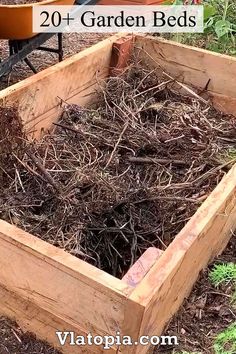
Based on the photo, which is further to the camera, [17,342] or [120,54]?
[120,54]

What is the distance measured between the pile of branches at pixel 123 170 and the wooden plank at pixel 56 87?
79mm

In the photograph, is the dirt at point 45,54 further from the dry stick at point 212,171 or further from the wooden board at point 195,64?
the dry stick at point 212,171

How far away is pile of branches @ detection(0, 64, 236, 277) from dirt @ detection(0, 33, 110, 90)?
1.01 m

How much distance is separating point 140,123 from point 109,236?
907mm

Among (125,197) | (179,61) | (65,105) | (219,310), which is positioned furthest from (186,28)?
(219,310)

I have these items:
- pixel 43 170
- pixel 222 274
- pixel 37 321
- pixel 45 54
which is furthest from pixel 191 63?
pixel 37 321

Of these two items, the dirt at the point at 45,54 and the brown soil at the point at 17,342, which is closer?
the brown soil at the point at 17,342

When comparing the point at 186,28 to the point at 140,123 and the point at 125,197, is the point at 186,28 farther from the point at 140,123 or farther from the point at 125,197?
the point at 125,197

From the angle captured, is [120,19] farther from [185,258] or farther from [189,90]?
[185,258]

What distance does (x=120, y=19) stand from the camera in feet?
15.5

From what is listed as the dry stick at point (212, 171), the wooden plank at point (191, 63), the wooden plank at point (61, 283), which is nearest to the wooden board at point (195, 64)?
the wooden plank at point (191, 63)

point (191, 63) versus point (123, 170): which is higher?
point (191, 63)

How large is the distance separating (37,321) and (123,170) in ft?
2.85

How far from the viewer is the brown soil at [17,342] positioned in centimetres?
183
